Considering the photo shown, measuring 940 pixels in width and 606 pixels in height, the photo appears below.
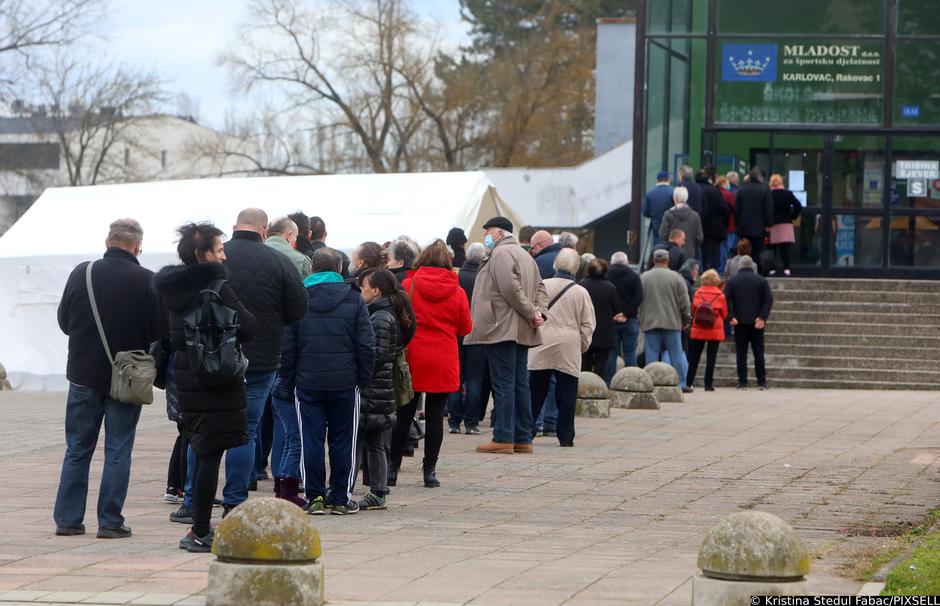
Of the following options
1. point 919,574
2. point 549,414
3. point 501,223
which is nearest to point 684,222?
point 549,414

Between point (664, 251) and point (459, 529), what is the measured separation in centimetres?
1085

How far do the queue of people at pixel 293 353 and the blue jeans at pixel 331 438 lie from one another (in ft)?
0.03

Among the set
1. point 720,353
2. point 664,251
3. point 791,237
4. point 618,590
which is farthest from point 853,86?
point 618,590

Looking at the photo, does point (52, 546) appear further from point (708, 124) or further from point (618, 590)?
point (708, 124)

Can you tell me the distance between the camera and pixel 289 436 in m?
9.59

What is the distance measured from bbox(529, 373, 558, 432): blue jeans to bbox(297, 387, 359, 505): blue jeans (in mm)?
5153

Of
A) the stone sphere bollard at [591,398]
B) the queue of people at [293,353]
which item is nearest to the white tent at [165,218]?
the stone sphere bollard at [591,398]

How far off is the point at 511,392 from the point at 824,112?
17.2m

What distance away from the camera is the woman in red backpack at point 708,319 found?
20.1m

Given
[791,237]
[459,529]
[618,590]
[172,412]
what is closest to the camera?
[618,590]

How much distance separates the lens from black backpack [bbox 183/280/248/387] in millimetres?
7707

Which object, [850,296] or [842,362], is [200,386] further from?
[850,296]

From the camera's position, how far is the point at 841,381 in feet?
72.8

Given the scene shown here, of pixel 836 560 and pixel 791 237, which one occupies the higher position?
pixel 791 237
